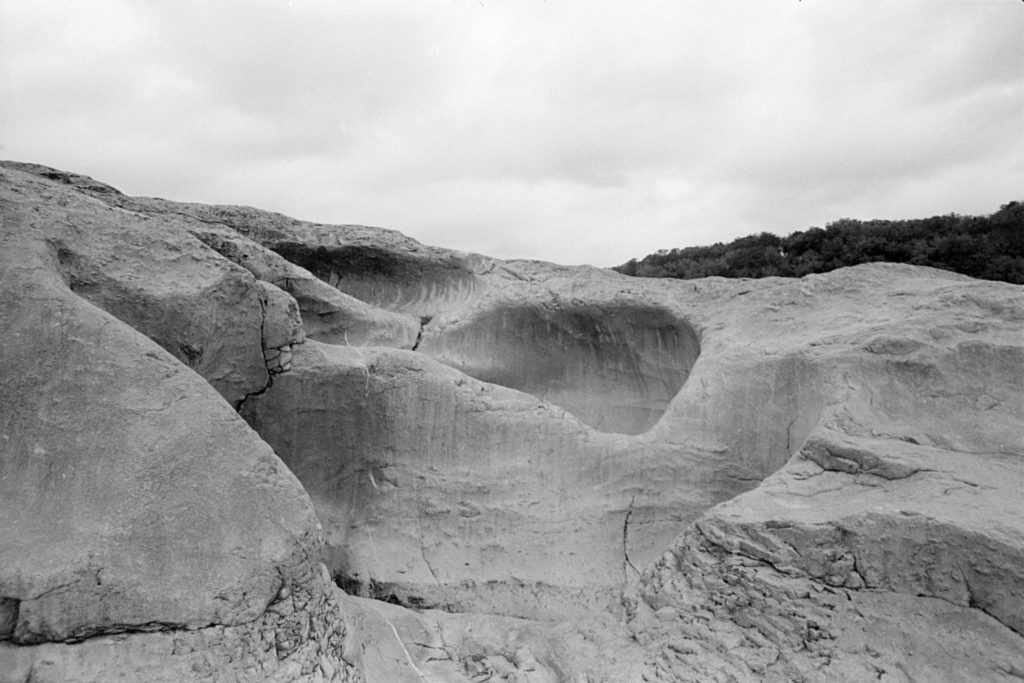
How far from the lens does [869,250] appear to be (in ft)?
32.7

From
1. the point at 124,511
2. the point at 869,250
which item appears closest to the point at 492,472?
the point at 124,511

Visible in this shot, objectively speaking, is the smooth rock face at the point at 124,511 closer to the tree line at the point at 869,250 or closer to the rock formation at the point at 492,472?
the rock formation at the point at 492,472

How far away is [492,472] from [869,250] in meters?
7.58

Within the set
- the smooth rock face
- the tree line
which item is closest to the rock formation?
the smooth rock face

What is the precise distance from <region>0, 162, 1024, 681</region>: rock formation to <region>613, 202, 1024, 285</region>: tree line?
14.7ft

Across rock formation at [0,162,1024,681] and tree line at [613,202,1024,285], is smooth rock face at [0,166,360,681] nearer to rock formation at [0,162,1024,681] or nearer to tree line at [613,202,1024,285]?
rock formation at [0,162,1024,681]

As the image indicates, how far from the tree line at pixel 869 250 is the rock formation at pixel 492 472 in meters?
4.47

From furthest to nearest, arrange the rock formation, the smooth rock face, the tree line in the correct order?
the tree line, the rock formation, the smooth rock face

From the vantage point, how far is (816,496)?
3.69 meters

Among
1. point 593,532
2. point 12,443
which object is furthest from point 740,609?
point 12,443

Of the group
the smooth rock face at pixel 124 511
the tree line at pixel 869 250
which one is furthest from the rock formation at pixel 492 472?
the tree line at pixel 869 250

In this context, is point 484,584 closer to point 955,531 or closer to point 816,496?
point 816,496

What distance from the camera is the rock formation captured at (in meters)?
2.80

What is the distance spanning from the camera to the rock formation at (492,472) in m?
2.80
